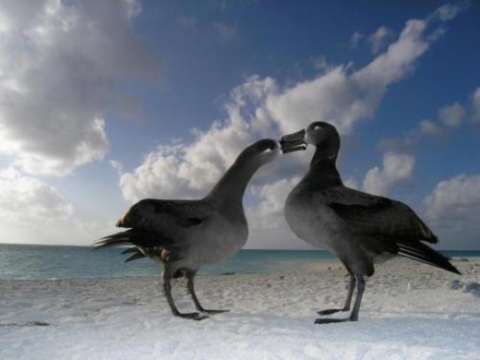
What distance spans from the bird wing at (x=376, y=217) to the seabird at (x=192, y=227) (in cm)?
113

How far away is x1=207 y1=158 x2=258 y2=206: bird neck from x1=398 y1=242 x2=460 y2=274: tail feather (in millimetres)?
2031

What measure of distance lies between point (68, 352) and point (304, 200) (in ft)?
9.58

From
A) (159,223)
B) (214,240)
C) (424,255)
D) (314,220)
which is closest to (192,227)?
(214,240)

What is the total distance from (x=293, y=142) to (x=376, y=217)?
1.55m

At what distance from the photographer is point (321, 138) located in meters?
5.56

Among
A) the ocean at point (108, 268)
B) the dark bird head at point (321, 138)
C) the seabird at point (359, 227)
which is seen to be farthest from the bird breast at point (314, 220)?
the ocean at point (108, 268)

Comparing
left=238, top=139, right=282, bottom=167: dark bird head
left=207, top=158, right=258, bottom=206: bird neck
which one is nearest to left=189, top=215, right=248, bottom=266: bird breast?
left=207, top=158, right=258, bottom=206: bird neck

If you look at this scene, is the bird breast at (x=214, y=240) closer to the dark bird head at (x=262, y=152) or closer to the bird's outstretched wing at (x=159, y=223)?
the bird's outstretched wing at (x=159, y=223)

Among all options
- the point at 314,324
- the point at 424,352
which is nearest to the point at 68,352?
the point at 314,324

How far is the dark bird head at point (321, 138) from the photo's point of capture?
18.1 ft

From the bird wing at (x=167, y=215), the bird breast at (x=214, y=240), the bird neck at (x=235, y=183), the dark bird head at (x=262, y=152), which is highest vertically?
the dark bird head at (x=262, y=152)

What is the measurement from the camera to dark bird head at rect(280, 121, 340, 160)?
551 cm

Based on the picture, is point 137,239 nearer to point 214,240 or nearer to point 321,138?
point 214,240

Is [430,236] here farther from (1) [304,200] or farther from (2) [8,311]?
(2) [8,311]
